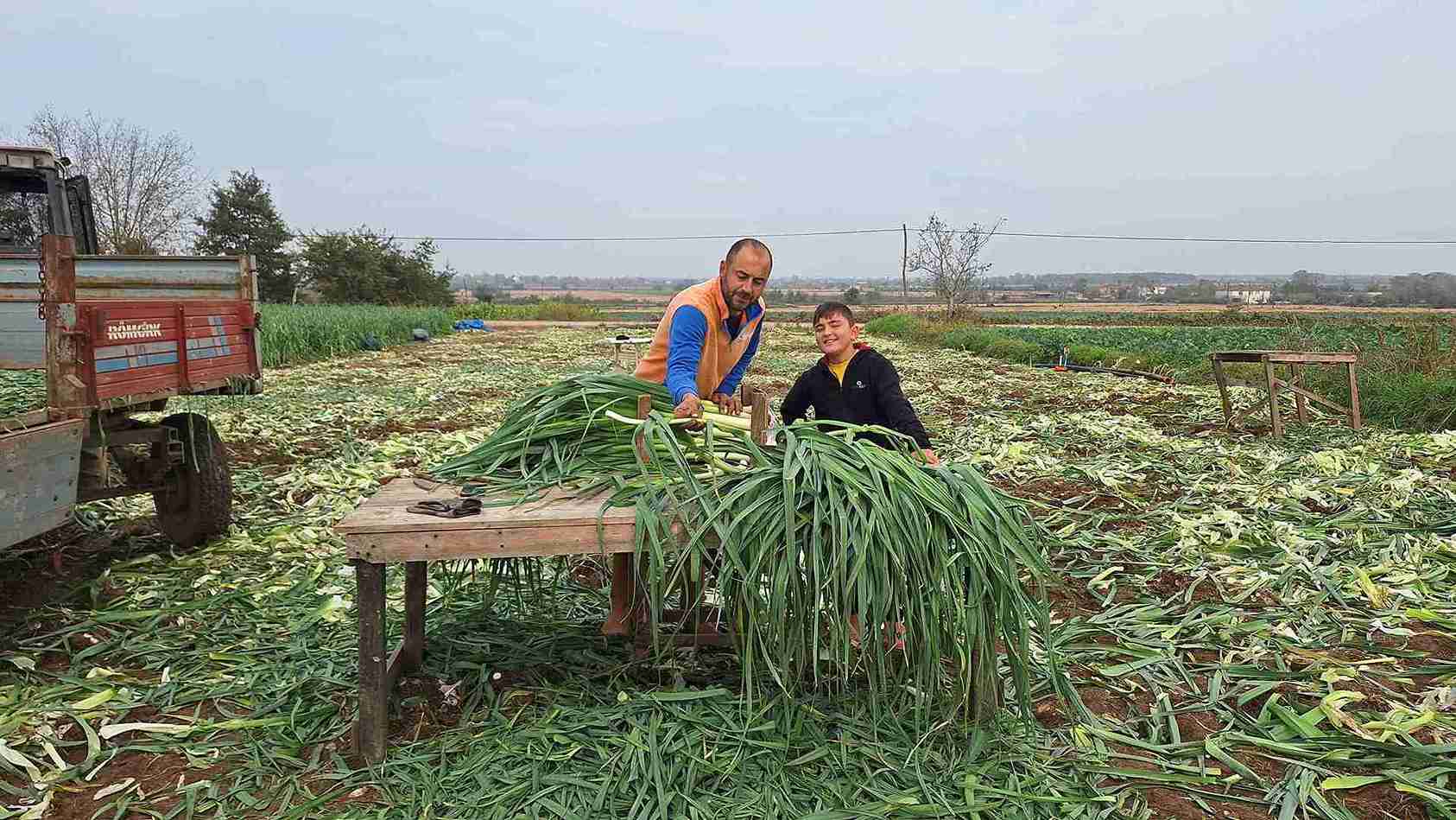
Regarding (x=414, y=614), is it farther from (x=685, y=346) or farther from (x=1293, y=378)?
(x=1293, y=378)

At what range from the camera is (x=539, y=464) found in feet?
10.5

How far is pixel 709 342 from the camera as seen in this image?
3656 mm

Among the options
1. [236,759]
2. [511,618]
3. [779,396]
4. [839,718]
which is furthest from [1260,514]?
[779,396]

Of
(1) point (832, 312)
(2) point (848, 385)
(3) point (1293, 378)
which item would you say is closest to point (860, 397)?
(2) point (848, 385)

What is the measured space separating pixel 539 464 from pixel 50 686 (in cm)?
219

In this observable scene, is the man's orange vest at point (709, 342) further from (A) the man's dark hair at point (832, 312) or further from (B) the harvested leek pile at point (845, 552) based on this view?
(B) the harvested leek pile at point (845, 552)

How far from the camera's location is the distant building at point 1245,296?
70.1 m

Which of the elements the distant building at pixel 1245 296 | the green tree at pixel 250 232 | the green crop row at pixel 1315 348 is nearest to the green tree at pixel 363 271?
the green tree at pixel 250 232

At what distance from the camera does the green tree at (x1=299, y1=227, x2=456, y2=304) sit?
142ft

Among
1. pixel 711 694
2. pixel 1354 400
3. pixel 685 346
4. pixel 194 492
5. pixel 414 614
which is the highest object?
pixel 685 346

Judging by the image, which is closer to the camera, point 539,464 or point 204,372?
point 539,464

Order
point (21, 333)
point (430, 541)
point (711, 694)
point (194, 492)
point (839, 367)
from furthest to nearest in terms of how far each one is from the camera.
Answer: point (194, 492), point (21, 333), point (839, 367), point (711, 694), point (430, 541)

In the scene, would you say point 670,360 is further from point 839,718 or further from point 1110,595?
point 1110,595

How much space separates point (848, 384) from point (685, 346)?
90 centimetres
